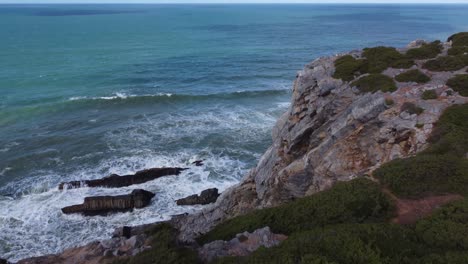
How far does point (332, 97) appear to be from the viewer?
25141 mm

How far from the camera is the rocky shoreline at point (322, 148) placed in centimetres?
1711

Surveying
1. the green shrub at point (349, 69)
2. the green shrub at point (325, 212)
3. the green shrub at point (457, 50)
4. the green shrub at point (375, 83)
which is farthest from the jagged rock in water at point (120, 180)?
the green shrub at point (457, 50)

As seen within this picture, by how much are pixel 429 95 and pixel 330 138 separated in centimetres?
612

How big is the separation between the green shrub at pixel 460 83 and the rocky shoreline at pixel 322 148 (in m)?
0.31

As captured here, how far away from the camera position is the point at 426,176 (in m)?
15.0

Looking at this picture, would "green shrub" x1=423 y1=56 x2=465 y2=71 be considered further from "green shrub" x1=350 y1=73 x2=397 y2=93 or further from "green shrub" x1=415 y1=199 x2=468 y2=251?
"green shrub" x1=415 y1=199 x2=468 y2=251

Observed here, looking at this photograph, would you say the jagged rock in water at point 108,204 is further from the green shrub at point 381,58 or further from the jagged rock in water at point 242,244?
the green shrub at point 381,58


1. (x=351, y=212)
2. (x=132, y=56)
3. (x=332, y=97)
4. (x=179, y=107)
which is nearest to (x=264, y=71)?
(x=179, y=107)

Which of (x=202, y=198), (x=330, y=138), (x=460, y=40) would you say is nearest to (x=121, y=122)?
(x=202, y=198)

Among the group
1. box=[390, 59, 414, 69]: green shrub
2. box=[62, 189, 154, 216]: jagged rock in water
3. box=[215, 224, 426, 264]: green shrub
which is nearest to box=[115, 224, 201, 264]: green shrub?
box=[215, 224, 426, 264]: green shrub

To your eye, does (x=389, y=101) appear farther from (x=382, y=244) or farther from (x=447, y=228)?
(x=382, y=244)

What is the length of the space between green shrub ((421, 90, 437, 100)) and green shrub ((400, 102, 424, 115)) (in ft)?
4.10

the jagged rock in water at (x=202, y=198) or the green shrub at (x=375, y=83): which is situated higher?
the green shrub at (x=375, y=83)

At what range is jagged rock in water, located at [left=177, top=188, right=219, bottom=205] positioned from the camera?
31.6 m
